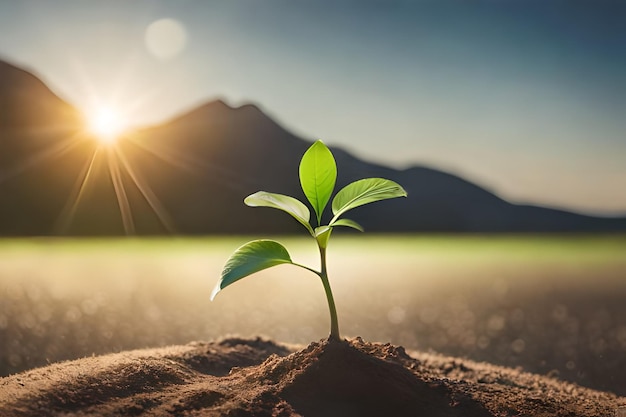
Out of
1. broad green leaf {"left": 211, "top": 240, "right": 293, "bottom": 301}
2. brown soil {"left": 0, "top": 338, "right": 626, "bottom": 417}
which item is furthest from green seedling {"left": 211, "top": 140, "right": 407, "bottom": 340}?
brown soil {"left": 0, "top": 338, "right": 626, "bottom": 417}

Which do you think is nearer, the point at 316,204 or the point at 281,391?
the point at 281,391

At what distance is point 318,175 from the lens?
2559 mm

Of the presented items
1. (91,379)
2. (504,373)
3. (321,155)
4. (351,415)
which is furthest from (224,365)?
(504,373)

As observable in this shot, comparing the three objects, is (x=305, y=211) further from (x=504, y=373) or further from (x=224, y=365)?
(x=504, y=373)

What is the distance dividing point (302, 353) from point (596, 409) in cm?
138

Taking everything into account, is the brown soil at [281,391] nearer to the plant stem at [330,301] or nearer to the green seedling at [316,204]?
the plant stem at [330,301]

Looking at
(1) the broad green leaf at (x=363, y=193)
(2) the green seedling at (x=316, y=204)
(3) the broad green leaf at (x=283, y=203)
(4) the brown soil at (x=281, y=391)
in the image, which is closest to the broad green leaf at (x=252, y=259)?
(2) the green seedling at (x=316, y=204)

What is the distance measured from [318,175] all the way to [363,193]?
0.72ft

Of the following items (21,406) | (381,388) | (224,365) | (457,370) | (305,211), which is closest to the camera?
(21,406)

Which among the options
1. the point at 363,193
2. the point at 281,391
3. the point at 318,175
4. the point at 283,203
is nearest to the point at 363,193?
the point at 363,193

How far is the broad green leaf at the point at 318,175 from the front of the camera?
8.25 feet

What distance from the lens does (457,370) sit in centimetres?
346

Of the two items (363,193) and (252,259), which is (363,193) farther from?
(252,259)

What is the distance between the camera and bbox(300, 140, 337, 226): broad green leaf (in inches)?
99.0
